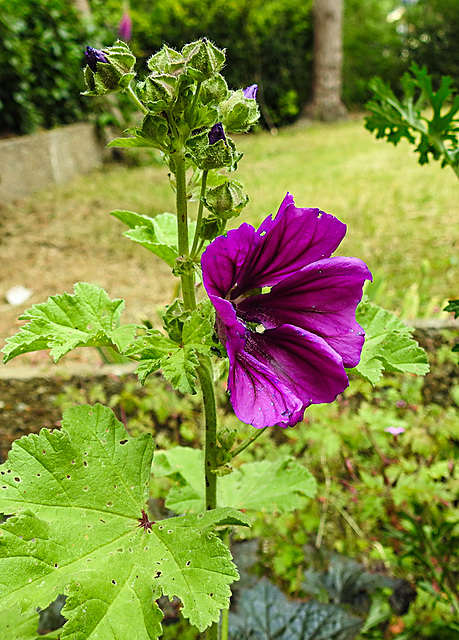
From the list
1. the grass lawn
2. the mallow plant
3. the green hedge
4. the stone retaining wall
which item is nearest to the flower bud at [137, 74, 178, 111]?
the mallow plant

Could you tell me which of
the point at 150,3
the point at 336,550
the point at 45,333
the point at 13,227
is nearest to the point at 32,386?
the point at 336,550

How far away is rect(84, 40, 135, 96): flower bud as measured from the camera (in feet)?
2.89

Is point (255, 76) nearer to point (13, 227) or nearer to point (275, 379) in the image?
point (13, 227)

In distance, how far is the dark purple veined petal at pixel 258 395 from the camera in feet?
2.59

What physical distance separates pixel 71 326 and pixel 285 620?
927 mm

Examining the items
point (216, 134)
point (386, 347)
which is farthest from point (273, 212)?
point (216, 134)

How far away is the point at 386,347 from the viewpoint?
1.11 meters

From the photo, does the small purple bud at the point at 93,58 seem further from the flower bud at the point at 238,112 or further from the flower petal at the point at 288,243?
the flower petal at the point at 288,243

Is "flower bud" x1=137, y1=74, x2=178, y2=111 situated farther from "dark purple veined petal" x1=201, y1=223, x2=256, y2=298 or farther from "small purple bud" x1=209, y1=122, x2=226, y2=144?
"dark purple veined petal" x1=201, y1=223, x2=256, y2=298

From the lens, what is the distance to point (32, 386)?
249cm

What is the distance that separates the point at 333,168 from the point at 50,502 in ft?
19.8

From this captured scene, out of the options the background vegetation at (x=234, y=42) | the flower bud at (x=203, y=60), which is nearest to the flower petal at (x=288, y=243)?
the flower bud at (x=203, y=60)

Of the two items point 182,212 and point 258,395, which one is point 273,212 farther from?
point 258,395

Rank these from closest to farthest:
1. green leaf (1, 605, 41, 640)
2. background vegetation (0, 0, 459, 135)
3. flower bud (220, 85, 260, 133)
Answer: flower bud (220, 85, 260, 133)
green leaf (1, 605, 41, 640)
background vegetation (0, 0, 459, 135)
